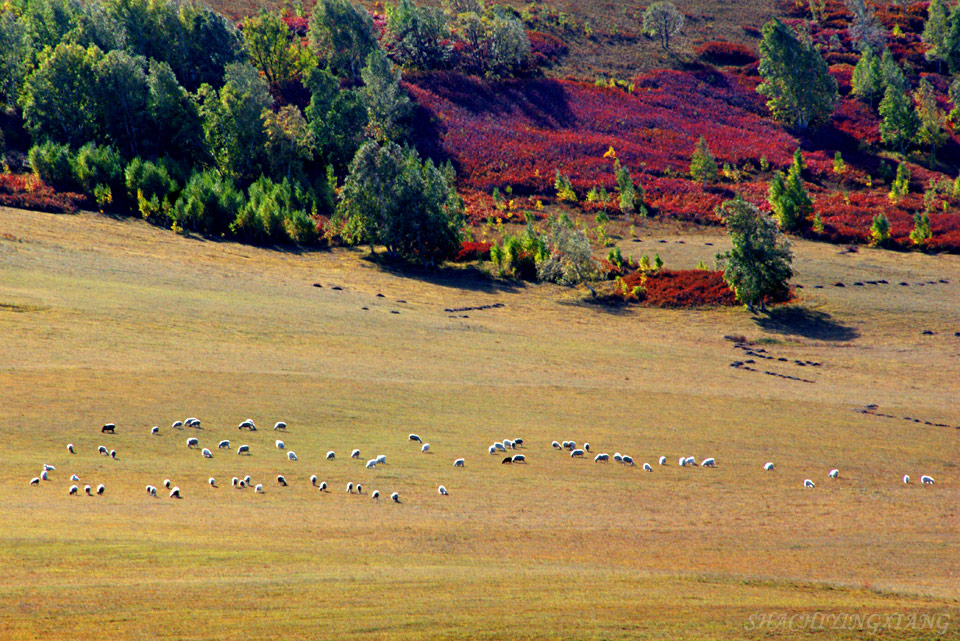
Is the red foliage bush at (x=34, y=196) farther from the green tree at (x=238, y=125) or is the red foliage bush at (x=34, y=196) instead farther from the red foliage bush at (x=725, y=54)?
the red foliage bush at (x=725, y=54)

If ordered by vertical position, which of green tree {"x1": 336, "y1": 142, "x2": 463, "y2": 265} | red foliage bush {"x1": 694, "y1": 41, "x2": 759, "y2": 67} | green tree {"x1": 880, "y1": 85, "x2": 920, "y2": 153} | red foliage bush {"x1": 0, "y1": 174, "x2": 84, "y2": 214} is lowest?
red foliage bush {"x1": 0, "y1": 174, "x2": 84, "y2": 214}

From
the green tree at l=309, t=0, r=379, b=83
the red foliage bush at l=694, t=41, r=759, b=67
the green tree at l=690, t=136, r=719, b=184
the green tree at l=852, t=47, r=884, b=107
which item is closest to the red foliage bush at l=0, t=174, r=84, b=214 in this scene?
the green tree at l=309, t=0, r=379, b=83

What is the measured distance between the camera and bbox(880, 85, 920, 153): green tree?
12494cm

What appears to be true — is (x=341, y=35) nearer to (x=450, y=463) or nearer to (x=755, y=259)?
(x=755, y=259)

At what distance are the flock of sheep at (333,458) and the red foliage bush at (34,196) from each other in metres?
62.3

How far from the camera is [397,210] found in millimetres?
87062

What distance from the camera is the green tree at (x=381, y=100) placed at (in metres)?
116

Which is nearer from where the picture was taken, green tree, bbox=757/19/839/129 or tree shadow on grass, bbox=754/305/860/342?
tree shadow on grass, bbox=754/305/860/342

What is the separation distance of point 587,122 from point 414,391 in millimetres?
96075

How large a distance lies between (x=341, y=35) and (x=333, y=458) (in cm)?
11085

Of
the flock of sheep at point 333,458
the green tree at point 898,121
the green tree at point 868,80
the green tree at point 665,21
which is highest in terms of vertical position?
the green tree at point 665,21

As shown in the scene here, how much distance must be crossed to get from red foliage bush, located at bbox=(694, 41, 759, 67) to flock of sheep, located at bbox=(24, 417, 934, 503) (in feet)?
449

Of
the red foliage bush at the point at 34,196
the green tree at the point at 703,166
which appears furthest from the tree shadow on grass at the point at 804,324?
the red foliage bush at the point at 34,196

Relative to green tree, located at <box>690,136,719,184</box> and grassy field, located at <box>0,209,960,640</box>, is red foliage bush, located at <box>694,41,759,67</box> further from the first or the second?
grassy field, located at <box>0,209,960,640</box>
